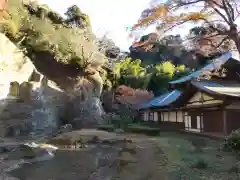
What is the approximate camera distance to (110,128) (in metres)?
24.2

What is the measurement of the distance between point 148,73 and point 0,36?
2432 centimetres

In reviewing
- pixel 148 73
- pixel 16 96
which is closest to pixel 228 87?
pixel 16 96

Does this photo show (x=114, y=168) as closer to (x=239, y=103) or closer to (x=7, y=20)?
(x=239, y=103)

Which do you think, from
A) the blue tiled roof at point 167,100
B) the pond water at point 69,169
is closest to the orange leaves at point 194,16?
the pond water at point 69,169

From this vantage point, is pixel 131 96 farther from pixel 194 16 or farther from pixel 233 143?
pixel 194 16

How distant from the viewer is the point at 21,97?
20062 millimetres

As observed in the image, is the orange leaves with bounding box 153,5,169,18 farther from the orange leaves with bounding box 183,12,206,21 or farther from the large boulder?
the large boulder

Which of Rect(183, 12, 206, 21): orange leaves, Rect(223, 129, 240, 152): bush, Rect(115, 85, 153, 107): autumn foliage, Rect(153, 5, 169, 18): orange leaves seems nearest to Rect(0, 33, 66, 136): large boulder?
Rect(115, 85, 153, 107): autumn foliage

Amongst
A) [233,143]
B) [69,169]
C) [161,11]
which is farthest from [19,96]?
[233,143]

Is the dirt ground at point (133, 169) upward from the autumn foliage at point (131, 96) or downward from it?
downward

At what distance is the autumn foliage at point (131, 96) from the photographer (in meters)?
32.6

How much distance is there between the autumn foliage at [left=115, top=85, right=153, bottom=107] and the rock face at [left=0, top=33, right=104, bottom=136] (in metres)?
11.1

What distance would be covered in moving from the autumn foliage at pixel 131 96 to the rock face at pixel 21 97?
36.6 ft

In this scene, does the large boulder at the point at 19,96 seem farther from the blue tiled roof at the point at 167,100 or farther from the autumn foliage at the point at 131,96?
the autumn foliage at the point at 131,96
